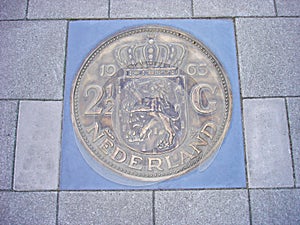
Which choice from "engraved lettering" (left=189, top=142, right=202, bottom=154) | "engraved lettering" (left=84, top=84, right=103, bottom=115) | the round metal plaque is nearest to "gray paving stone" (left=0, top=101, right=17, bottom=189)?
the round metal plaque

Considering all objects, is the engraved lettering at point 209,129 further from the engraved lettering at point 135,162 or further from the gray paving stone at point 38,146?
the gray paving stone at point 38,146

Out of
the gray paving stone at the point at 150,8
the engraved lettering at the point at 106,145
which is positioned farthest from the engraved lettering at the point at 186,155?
the gray paving stone at the point at 150,8

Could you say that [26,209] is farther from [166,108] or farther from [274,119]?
[274,119]

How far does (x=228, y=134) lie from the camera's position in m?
3.09

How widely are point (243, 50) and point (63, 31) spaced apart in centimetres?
188

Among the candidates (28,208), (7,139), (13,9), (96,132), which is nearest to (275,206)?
(96,132)

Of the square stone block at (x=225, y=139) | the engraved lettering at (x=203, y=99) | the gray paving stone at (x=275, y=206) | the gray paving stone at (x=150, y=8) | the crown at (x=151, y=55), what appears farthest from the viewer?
the gray paving stone at (x=150, y=8)

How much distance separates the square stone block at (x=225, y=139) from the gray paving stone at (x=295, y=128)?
1.62 feet

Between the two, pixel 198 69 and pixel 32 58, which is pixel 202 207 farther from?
pixel 32 58

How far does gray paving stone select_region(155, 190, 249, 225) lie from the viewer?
2893 millimetres

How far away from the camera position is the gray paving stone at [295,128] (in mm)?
3002

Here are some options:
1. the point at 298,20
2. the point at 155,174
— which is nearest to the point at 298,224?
the point at 155,174

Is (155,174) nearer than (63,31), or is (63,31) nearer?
(155,174)

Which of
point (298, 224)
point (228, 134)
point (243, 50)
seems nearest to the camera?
point (298, 224)
